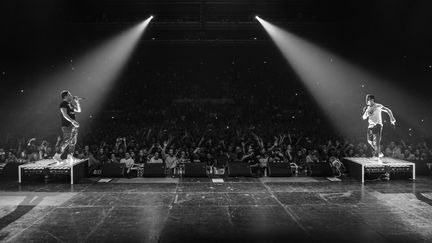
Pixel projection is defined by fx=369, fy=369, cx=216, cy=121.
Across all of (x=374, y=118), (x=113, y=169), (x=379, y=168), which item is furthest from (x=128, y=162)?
(x=374, y=118)

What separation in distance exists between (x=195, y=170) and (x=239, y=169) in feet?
4.52

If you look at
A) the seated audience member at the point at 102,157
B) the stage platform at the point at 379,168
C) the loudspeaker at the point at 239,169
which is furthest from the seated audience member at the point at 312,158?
the seated audience member at the point at 102,157

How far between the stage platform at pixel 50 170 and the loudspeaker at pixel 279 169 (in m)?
5.72

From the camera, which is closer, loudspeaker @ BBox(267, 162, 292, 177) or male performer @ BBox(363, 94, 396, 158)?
male performer @ BBox(363, 94, 396, 158)

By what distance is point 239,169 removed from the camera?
11.5m

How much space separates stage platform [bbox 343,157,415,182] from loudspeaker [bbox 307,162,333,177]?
0.70 meters

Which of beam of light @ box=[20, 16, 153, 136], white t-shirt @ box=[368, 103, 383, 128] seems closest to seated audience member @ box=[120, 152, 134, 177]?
white t-shirt @ box=[368, 103, 383, 128]

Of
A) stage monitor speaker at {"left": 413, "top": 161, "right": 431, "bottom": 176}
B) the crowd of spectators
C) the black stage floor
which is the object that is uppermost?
the crowd of spectators

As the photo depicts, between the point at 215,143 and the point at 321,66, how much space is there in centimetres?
1039

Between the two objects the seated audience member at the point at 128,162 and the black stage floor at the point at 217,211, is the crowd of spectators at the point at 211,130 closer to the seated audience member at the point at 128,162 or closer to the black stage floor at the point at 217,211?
the seated audience member at the point at 128,162

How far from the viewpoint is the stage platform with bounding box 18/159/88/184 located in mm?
10008

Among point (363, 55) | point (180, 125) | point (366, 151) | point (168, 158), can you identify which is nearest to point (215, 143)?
point (168, 158)

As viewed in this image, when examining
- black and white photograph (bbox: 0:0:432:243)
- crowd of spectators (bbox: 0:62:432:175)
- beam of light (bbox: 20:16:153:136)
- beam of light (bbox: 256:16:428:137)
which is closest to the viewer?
black and white photograph (bbox: 0:0:432:243)

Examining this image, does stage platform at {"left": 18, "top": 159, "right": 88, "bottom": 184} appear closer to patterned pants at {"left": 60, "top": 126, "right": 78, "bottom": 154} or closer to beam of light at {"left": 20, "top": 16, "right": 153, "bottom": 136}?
patterned pants at {"left": 60, "top": 126, "right": 78, "bottom": 154}
